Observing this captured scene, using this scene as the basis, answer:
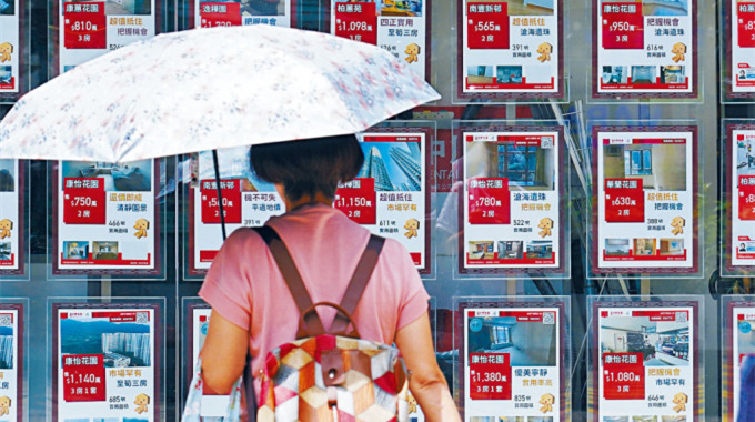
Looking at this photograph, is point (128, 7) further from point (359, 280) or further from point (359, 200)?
point (359, 280)

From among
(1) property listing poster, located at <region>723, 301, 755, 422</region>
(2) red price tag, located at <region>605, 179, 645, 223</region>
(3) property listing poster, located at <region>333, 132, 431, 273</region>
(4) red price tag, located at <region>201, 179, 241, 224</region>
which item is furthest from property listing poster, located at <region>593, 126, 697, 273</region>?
(4) red price tag, located at <region>201, 179, 241, 224</region>

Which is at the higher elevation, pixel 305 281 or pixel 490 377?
pixel 305 281

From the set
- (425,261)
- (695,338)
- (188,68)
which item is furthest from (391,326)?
(695,338)

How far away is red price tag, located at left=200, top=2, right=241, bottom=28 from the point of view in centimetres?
425

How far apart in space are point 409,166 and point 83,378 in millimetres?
1933

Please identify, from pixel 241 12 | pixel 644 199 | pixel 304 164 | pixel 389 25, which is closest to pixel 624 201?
pixel 644 199

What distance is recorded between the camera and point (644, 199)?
436cm

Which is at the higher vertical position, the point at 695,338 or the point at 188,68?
the point at 188,68

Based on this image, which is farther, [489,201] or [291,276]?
[489,201]

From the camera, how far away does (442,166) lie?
4.30m

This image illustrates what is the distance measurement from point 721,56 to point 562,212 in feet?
3.70

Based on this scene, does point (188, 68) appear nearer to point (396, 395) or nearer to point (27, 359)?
point (396, 395)

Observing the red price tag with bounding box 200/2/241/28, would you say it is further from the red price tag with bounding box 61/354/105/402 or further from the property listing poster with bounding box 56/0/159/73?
the red price tag with bounding box 61/354/105/402

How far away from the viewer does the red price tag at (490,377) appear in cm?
435
